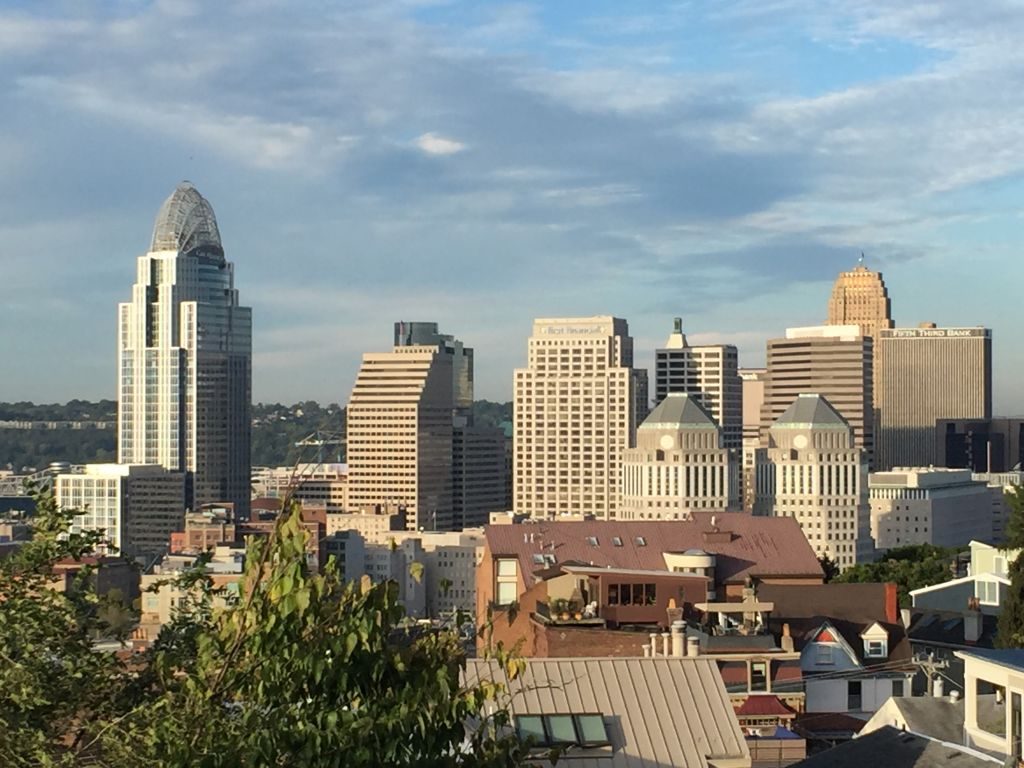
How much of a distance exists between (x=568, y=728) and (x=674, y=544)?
191 feet

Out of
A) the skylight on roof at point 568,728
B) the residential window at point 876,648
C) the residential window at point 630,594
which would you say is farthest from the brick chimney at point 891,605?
the skylight on roof at point 568,728

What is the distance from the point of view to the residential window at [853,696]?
57.7 meters

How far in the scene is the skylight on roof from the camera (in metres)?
25.2

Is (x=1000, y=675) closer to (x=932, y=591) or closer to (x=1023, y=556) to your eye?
(x=1023, y=556)

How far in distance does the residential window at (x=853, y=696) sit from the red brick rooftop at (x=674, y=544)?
19.5 metres

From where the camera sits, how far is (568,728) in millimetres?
25719

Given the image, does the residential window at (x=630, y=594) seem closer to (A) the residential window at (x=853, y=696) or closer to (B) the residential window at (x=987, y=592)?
(A) the residential window at (x=853, y=696)

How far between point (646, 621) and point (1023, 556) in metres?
12.3

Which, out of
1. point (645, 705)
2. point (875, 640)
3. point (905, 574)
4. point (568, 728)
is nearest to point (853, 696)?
point (875, 640)

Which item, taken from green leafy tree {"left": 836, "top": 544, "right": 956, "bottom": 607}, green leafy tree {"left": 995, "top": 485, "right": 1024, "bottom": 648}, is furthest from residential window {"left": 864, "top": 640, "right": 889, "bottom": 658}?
green leafy tree {"left": 836, "top": 544, "right": 956, "bottom": 607}

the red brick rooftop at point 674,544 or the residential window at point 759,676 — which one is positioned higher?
the red brick rooftop at point 674,544

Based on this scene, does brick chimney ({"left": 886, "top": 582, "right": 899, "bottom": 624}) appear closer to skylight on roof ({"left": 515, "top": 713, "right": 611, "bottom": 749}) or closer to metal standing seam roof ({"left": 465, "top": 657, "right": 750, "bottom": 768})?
metal standing seam roof ({"left": 465, "top": 657, "right": 750, "bottom": 768})

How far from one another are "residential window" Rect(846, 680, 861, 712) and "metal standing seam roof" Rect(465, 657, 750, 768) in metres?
31.0

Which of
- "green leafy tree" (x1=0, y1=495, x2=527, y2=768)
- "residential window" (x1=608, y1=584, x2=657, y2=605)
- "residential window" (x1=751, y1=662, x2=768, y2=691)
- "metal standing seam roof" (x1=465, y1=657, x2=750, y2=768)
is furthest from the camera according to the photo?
"residential window" (x1=608, y1=584, x2=657, y2=605)
